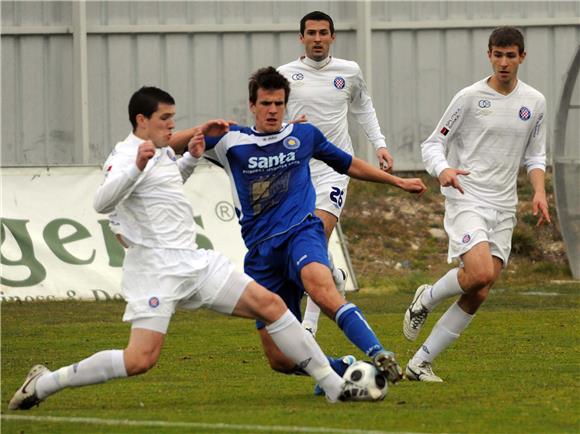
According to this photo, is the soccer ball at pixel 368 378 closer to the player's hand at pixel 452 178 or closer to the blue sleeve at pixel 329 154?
the blue sleeve at pixel 329 154

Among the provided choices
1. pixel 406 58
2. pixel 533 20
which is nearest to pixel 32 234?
pixel 406 58

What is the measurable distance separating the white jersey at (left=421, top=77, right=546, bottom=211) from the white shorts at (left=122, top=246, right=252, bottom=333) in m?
2.40

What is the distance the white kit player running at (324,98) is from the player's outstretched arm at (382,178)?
2086 millimetres

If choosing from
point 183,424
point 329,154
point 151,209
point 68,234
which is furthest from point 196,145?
point 68,234

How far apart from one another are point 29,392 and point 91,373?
0.40 m

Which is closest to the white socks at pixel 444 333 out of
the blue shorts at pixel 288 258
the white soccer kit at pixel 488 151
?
the white soccer kit at pixel 488 151

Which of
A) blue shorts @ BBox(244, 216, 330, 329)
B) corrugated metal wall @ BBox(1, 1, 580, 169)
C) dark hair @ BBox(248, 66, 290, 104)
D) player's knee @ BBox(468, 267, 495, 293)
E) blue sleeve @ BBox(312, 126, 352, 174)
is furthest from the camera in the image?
corrugated metal wall @ BBox(1, 1, 580, 169)

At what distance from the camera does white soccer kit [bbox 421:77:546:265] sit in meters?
9.95

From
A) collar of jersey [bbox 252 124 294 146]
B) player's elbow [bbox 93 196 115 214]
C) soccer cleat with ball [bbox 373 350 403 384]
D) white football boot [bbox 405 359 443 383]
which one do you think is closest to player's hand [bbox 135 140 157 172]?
player's elbow [bbox 93 196 115 214]

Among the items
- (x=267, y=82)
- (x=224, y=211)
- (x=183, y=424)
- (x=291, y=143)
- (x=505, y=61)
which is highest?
(x=505, y=61)

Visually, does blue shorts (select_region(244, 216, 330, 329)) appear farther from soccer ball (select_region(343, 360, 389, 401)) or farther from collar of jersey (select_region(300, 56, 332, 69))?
collar of jersey (select_region(300, 56, 332, 69))

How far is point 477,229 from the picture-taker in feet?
32.2

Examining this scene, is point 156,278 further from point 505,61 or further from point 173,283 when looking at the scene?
point 505,61

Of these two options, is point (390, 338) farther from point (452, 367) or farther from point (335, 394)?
point (335, 394)
